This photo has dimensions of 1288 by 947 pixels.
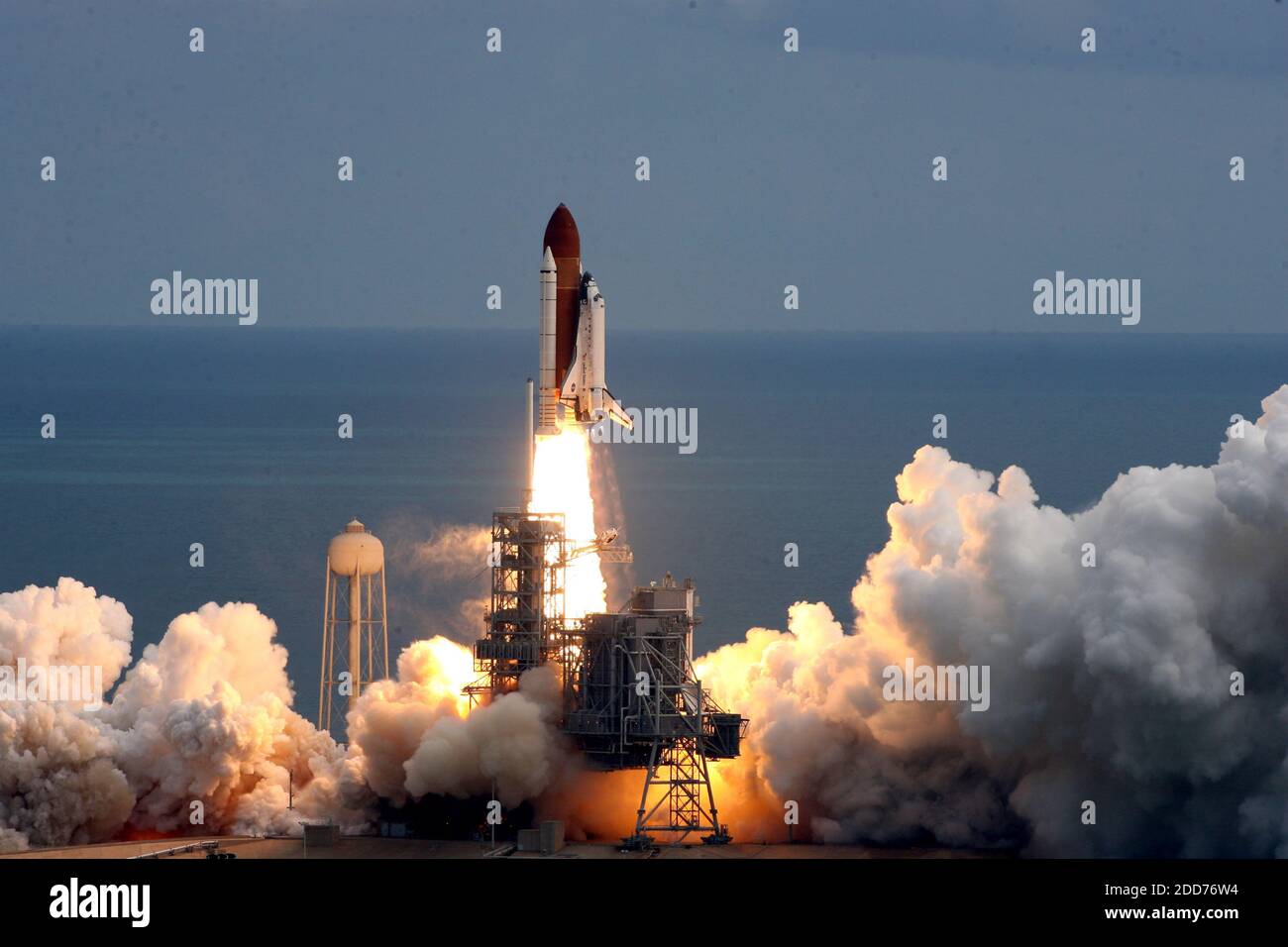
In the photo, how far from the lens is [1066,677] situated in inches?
2613

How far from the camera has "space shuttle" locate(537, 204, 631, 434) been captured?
72.8 m

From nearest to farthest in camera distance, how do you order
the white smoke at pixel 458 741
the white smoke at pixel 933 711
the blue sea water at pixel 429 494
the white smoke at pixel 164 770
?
the white smoke at pixel 933 711, the white smoke at pixel 458 741, the white smoke at pixel 164 770, the blue sea water at pixel 429 494

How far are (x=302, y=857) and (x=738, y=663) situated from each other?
12.8m

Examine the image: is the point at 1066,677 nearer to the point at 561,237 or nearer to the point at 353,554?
the point at 561,237

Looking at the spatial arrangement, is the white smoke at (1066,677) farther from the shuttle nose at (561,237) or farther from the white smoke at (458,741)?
the shuttle nose at (561,237)

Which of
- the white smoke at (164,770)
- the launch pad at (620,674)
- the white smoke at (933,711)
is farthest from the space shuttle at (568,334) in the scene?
the white smoke at (164,770)

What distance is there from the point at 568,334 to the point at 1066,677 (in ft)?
50.2

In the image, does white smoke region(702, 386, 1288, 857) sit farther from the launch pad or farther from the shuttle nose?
the shuttle nose

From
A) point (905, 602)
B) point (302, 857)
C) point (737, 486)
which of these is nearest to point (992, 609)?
point (905, 602)

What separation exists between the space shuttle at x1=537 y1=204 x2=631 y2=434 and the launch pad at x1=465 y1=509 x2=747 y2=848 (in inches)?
138

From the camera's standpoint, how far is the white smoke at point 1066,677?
210 feet

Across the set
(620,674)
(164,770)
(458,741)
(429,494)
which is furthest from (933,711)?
(429,494)

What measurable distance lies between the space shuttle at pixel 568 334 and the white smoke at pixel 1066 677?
26.1 ft

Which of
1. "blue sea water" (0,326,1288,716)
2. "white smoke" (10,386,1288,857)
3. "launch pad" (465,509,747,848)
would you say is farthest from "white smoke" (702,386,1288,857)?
"blue sea water" (0,326,1288,716)
